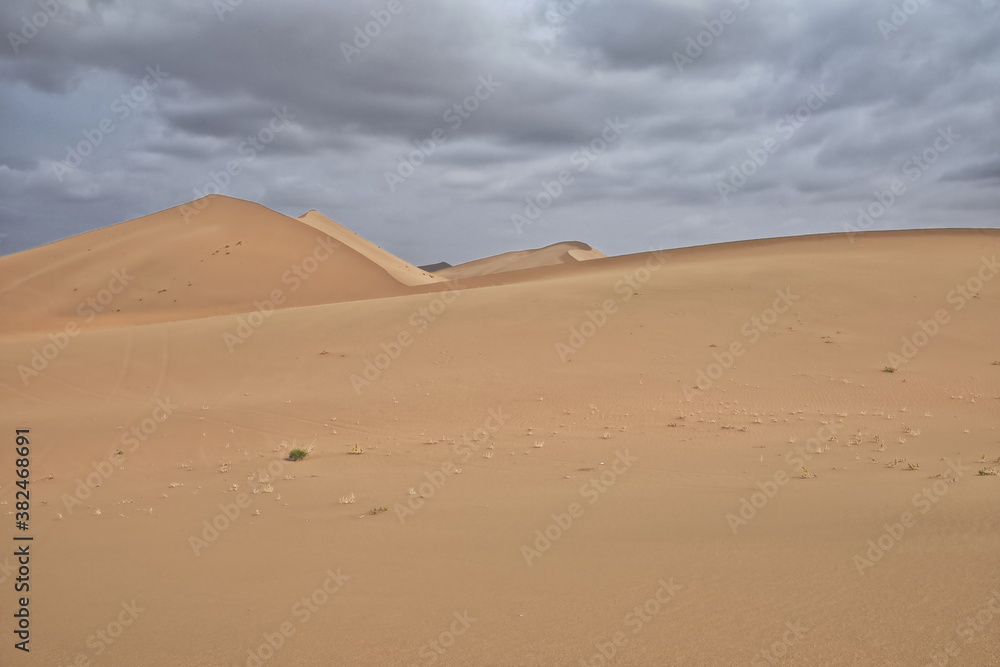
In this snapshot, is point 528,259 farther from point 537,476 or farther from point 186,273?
point 537,476

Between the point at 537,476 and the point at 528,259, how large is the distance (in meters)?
119

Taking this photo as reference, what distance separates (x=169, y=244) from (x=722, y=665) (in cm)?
4571

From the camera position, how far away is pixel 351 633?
17.9 ft

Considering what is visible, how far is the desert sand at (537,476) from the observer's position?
532 cm

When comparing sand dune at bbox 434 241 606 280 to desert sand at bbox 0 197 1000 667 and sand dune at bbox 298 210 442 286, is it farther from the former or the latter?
desert sand at bbox 0 197 1000 667

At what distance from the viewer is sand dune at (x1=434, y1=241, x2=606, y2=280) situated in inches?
4820

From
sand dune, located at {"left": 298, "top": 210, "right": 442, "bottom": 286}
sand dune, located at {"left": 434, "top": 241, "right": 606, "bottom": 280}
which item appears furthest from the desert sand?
sand dune, located at {"left": 434, "top": 241, "right": 606, "bottom": 280}

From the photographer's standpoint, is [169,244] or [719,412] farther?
[169,244]

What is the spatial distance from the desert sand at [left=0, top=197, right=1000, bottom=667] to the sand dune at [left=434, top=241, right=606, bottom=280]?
92.9 metres

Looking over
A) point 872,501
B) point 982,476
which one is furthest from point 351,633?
point 982,476

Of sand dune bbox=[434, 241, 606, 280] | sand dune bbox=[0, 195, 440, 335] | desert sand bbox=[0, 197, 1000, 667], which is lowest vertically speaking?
desert sand bbox=[0, 197, 1000, 667]

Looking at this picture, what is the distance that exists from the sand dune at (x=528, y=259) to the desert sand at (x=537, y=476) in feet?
305

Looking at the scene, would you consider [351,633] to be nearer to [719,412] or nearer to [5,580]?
[5,580]

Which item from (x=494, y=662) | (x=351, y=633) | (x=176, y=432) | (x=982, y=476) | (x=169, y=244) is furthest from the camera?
(x=169, y=244)
